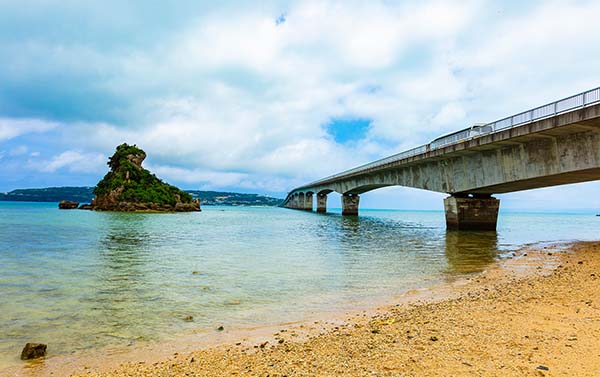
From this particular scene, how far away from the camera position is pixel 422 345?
5566 millimetres

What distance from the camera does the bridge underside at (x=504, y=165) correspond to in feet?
69.3

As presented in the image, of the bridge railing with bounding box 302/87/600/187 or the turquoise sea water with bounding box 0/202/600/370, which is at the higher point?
the bridge railing with bounding box 302/87/600/187

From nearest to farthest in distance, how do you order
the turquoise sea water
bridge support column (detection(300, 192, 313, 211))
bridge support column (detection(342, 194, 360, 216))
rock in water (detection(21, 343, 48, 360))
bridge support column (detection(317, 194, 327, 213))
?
1. rock in water (detection(21, 343, 48, 360))
2. the turquoise sea water
3. bridge support column (detection(342, 194, 360, 216))
4. bridge support column (detection(317, 194, 327, 213))
5. bridge support column (detection(300, 192, 313, 211))

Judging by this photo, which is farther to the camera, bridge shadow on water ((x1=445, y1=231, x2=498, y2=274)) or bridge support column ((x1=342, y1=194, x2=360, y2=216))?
bridge support column ((x1=342, y1=194, x2=360, y2=216))

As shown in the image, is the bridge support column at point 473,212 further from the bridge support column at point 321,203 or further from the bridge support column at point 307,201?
the bridge support column at point 307,201

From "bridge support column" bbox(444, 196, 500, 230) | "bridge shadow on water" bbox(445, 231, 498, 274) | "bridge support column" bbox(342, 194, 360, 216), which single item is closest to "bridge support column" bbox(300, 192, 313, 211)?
"bridge support column" bbox(342, 194, 360, 216)

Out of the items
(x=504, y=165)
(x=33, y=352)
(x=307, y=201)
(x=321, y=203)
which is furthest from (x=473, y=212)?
(x=307, y=201)

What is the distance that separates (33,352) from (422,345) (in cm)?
629

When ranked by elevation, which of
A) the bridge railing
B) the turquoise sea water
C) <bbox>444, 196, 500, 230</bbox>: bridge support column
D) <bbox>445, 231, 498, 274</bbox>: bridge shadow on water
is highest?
the bridge railing

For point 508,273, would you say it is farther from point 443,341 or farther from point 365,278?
point 443,341

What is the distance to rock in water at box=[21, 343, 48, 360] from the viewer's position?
593cm

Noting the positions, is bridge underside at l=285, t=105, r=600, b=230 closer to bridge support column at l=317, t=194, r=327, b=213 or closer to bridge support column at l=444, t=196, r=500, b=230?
bridge support column at l=444, t=196, r=500, b=230

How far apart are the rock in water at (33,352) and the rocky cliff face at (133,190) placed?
3587 inches

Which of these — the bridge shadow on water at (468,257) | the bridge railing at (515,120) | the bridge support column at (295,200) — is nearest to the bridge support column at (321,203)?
the bridge support column at (295,200)
